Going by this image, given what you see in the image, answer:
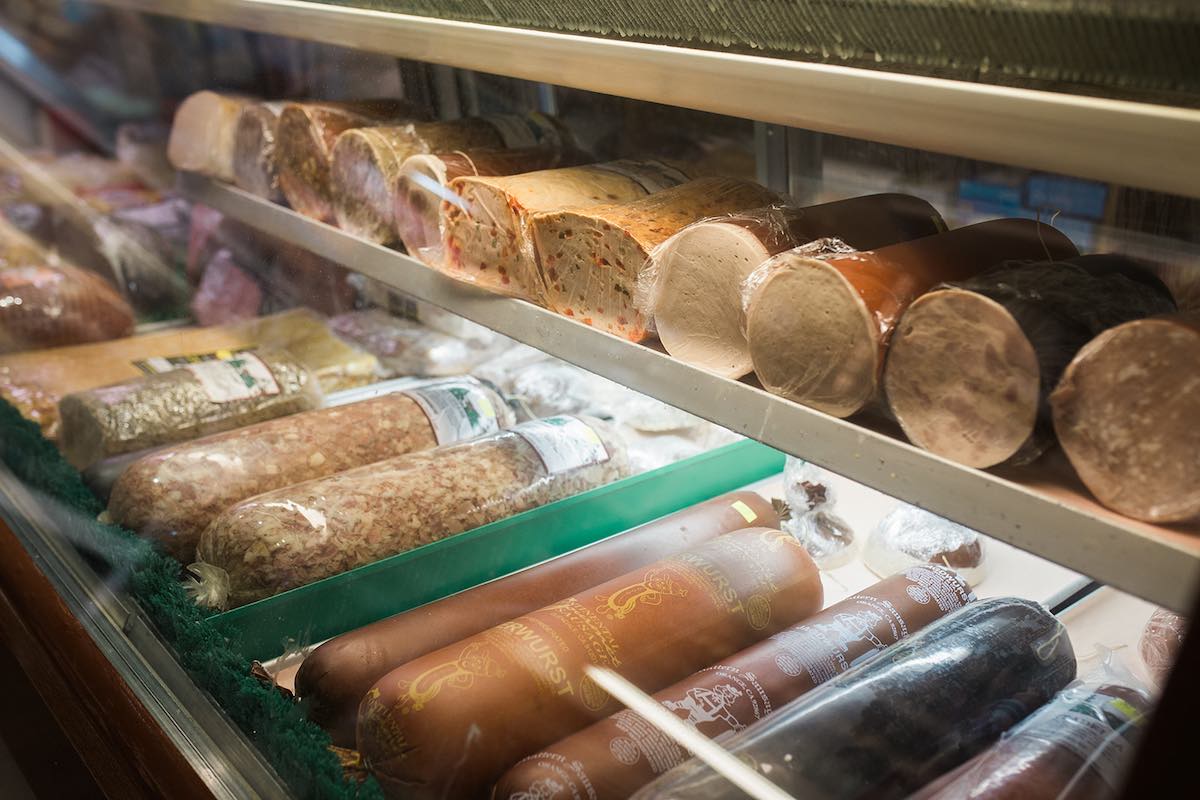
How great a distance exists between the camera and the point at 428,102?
2113mm

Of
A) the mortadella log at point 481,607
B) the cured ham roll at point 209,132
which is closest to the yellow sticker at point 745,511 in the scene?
the mortadella log at point 481,607

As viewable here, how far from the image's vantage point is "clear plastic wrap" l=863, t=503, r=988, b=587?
167 cm

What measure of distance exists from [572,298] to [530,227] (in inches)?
5.3

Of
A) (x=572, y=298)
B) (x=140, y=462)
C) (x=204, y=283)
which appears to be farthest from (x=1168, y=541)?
(x=204, y=283)

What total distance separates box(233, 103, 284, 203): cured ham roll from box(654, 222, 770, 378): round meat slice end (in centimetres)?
128

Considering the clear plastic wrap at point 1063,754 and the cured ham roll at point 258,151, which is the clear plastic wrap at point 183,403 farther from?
the clear plastic wrap at point 1063,754

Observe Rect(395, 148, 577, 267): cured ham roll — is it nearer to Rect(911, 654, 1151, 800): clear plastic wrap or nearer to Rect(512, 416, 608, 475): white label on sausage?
Rect(512, 416, 608, 475): white label on sausage

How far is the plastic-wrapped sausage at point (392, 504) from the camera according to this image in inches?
69.8

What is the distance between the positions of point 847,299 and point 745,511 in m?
0.86

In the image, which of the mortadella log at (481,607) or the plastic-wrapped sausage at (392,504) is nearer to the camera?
the mortadella log at (481,607)

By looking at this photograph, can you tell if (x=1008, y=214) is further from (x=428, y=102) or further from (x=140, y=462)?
(x=140, y=462)

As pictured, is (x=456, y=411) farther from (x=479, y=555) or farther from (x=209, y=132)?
(x=209, y=132)

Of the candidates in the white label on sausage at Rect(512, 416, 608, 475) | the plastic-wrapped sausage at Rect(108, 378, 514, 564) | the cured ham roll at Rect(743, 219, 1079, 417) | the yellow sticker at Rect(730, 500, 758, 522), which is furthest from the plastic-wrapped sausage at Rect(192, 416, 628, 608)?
the cured ham roll at Rect(743, 219, 1079, 417)

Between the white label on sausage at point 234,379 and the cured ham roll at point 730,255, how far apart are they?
51.8 inches
